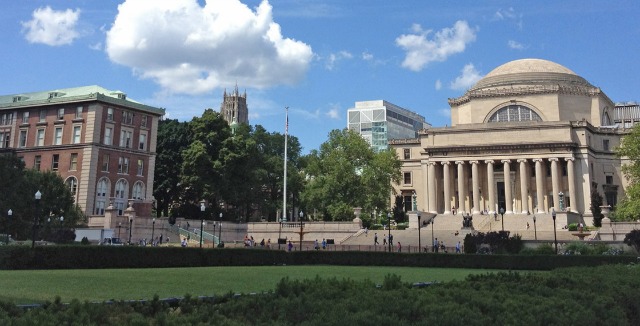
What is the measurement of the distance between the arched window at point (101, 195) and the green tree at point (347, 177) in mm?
26884

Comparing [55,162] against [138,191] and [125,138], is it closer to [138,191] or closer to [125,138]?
[125,138]

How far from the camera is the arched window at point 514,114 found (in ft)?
276

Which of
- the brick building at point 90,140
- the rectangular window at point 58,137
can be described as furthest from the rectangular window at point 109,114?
the rectangular window at point 58,137

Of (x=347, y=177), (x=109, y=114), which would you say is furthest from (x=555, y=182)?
(x=109, y=114)

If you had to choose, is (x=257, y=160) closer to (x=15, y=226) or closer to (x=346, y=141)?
(x=346, y=141)

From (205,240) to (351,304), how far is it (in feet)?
194

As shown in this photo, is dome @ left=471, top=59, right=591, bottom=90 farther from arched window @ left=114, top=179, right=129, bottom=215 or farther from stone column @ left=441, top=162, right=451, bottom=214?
arched window @ left=114, top=179, right=129, bottom=215

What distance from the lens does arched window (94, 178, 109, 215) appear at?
67.8 meters

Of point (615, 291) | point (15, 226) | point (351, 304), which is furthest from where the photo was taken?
point (15, 226)

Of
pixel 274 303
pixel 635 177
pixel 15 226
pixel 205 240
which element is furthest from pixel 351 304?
pixel 635 177

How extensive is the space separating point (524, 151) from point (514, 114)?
1097cm

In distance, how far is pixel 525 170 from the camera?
250 ft

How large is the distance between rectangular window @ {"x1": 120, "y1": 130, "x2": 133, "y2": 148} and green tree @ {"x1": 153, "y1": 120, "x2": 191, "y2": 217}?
21.5 feet

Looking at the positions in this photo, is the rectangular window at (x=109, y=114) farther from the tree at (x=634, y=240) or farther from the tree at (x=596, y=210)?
the tree at (x=596, y=210)
